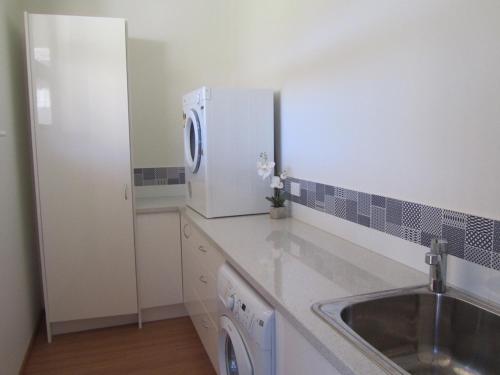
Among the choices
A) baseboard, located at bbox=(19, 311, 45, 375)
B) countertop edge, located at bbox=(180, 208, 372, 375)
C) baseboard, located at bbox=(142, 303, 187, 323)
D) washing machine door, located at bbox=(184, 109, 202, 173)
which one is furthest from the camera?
baseboard, located at bbox=(142, 303, 187, 323)

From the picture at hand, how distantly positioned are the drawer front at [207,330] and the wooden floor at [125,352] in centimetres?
20

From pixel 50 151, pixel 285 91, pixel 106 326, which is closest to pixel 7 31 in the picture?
pixel 50 151

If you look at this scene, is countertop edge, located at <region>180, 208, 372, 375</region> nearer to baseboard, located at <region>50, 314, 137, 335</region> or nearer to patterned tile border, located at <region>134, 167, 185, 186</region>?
baseboard, located at <region>50, 314, 137, 335</region>

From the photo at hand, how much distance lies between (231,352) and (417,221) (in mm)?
967

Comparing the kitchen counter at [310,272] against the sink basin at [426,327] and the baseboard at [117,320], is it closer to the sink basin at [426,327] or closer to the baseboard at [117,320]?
the sink basin at [426,327]

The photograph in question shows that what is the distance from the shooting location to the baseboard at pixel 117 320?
9.20ft

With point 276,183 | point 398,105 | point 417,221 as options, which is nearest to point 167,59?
point 276,183

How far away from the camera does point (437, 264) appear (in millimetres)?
1195

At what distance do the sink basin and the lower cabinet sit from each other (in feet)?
2.67

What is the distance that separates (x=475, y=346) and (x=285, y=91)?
1.74 m

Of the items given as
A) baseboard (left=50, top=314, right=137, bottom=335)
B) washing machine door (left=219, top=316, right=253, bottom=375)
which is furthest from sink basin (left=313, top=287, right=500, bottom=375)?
baseboard (left=50, top=314, right=137, bottom=335)

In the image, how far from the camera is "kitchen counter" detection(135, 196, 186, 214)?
2775mm

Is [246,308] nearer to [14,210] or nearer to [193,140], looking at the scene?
[193,140]

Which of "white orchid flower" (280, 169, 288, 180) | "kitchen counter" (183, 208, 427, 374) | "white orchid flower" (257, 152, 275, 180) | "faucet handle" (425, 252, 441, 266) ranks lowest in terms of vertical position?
"kitchen counter" (183, 208, 427, 374)
